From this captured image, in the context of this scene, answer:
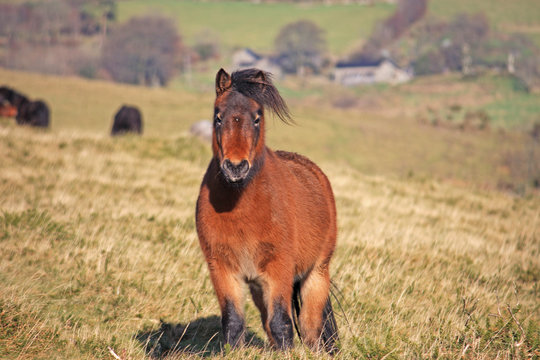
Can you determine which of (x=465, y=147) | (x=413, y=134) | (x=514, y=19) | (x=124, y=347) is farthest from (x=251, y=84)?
(x=514, y=19)

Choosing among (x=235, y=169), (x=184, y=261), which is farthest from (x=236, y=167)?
(x=184, y=261)

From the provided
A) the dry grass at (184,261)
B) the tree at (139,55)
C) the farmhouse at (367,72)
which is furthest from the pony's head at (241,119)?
the farmhouse at (367,72)

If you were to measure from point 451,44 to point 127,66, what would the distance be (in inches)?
2341

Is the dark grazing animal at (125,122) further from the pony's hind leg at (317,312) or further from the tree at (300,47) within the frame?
the tree at (300,47)

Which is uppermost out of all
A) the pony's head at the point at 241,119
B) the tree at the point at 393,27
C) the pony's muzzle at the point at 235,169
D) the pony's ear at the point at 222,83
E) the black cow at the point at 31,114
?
the tree at the point at 393,27

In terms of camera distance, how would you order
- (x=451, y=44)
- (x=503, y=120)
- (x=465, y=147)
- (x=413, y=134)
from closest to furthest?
(x=465, y=147) → (x=413, y=134) → (x=503, y=120) → (x=451, y=44)

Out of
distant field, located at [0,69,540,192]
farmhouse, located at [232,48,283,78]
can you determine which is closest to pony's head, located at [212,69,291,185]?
distant field, located at [0,69,540,192]

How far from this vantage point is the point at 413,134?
49.4 m

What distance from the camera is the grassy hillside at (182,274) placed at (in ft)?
16.9

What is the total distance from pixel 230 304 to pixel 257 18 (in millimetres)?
138411

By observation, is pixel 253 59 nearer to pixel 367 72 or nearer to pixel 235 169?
pixel 367 72

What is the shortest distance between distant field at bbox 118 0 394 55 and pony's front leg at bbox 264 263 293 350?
383ft

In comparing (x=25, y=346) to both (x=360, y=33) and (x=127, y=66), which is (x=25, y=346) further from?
(x=360, y=33)

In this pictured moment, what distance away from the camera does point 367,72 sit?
368ft
